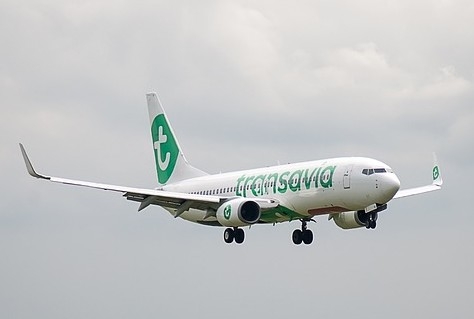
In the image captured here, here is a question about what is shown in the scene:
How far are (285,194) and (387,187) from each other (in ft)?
26.6

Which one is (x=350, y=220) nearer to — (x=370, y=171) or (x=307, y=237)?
(x=307, y=237)

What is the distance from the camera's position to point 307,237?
10075 cm

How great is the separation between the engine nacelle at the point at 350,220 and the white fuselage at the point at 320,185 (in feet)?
14.3

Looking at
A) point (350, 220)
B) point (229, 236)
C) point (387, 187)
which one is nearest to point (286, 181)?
point (350, 220)

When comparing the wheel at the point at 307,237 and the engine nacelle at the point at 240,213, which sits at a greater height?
the wheel at the point at 307,237

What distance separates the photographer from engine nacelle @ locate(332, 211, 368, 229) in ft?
321

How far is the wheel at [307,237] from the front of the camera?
101 metres

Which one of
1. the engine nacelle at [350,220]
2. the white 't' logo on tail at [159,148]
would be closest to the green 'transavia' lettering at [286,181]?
the engine nacelle at [350,220]

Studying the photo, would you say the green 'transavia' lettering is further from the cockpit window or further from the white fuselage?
the cockpit window

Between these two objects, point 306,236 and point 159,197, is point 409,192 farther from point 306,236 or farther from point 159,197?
point 159,197

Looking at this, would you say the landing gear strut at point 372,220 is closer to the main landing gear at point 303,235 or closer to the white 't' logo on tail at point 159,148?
the main landing gear at point 303,235

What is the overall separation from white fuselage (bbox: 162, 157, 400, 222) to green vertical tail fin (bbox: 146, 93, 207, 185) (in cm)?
1009

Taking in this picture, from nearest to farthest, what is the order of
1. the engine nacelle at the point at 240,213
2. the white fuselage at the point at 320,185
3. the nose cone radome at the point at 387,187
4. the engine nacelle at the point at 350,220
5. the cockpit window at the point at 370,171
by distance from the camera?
1. the nose cone radome at the point at 387,187
2. the white fuselage at the point at 320,185
3. the cockpit window at the point at 370,171
4. the engine nacelle at the point at 240,213
5. the engine nacelle at the point at 350,220

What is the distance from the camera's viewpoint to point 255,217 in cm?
9588
